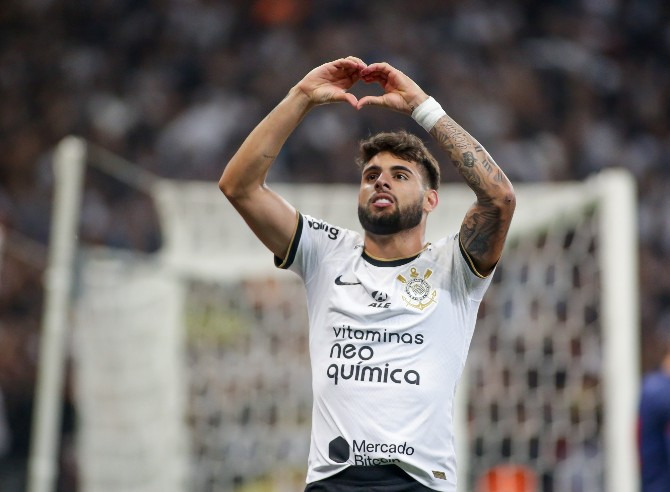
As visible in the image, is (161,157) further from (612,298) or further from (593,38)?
(612,298)

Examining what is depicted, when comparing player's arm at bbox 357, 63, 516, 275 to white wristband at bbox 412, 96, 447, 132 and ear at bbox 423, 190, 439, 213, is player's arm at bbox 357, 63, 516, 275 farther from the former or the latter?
ear at bbox 423, 190, 439, 213

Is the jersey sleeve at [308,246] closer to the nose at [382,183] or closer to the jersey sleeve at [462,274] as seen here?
the nose at [382,183]

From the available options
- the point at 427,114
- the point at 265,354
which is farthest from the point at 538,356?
the point at 427,114

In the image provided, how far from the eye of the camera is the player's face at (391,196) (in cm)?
339

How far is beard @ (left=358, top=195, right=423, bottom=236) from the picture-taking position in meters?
3.38

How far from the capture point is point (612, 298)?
5.48 metres

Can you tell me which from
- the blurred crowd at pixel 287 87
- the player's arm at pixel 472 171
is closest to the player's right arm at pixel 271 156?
the player's arm at pixel 472 171

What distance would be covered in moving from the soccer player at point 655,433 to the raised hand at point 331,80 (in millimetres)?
2495

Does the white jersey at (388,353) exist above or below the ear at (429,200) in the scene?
below

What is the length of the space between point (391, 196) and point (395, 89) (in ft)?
1.16

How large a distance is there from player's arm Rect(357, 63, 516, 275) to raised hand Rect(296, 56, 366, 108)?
6 centimetres

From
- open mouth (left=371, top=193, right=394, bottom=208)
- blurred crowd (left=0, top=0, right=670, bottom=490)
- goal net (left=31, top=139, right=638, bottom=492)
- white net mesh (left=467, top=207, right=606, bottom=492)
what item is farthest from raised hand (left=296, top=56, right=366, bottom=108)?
blurred crowd (left=0, top=0, right=670, bottom=490)

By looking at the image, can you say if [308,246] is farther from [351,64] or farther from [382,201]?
[351,64]

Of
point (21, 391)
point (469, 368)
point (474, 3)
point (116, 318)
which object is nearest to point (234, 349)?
point (116, 318)
